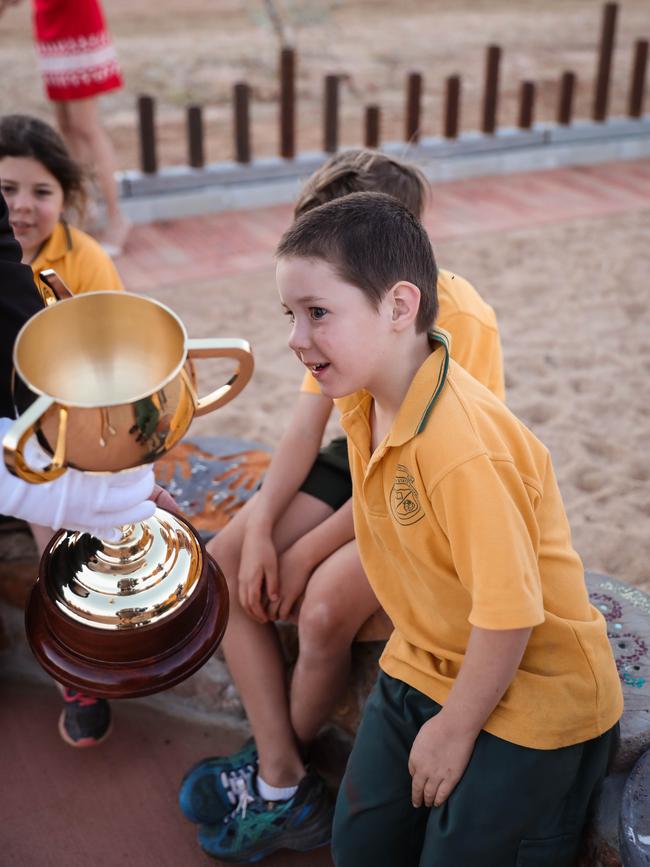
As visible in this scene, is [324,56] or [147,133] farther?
[324,56]

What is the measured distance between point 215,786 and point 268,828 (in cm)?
15

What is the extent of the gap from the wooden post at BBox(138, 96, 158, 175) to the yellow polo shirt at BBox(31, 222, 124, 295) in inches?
98.9

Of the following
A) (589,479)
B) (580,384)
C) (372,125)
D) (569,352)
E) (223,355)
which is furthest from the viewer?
(372,125)

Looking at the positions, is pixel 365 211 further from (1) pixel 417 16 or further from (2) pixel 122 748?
(1) pixel 417 16

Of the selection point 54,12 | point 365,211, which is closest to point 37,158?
point 365,211

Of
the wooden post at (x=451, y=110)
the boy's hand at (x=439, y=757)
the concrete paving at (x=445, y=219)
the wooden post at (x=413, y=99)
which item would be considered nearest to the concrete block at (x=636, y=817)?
the boy's hand at (x=439, y=757)

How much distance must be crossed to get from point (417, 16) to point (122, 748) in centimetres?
1167

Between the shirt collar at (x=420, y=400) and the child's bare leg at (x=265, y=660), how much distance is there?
0.61 meters

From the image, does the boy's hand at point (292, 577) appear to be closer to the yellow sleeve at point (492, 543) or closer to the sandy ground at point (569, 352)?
the yellow sleeve at point (492, 543)

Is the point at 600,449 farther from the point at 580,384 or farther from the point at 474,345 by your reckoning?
the point at 474,345

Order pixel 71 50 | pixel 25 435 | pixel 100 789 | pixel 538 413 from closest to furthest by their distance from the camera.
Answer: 1. pixel 25 435
2. pixel 100 789
3. pixel 538 413
4. pixel 71 50

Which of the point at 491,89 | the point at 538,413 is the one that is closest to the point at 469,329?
the point at 538,413

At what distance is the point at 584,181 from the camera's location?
19.1ft

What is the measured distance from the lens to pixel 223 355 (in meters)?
1.18
